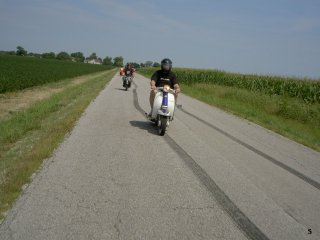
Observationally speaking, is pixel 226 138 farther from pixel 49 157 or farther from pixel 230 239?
pixel 230 239

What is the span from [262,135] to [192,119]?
108 inches

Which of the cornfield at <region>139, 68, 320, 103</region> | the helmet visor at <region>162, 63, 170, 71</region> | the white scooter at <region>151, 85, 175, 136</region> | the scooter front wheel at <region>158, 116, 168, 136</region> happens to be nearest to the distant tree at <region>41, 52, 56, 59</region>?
the cornfield at <region>139, 68, 320, 103</region>

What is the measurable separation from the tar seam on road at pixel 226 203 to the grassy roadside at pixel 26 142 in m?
2.71

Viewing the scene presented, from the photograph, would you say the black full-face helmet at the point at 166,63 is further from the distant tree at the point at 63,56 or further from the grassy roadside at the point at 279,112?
the distant tree at the point at 63,56

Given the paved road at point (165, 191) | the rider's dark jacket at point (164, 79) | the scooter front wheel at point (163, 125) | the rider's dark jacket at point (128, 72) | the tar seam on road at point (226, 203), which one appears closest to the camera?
the paved road at point (165, 191)

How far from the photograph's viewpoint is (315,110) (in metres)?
19.9

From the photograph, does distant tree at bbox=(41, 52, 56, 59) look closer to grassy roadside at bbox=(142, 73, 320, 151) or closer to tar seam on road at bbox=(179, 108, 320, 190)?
grassy roadside at bbox=(142, 73, 320, 151)

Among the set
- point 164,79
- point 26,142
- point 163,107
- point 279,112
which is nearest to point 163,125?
point 163,107

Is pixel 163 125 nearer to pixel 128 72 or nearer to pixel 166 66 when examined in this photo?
pixel 166 66

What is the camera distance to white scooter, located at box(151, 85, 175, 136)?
10.1m

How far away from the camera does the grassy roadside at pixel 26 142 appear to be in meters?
5.59

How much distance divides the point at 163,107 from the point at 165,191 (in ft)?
15.5

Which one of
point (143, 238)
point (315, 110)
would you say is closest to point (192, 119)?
point (315, 110)

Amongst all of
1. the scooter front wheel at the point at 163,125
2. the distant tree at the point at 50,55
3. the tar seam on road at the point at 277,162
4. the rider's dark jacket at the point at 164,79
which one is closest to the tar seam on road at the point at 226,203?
the scooter front wheel at the point at 163,125
